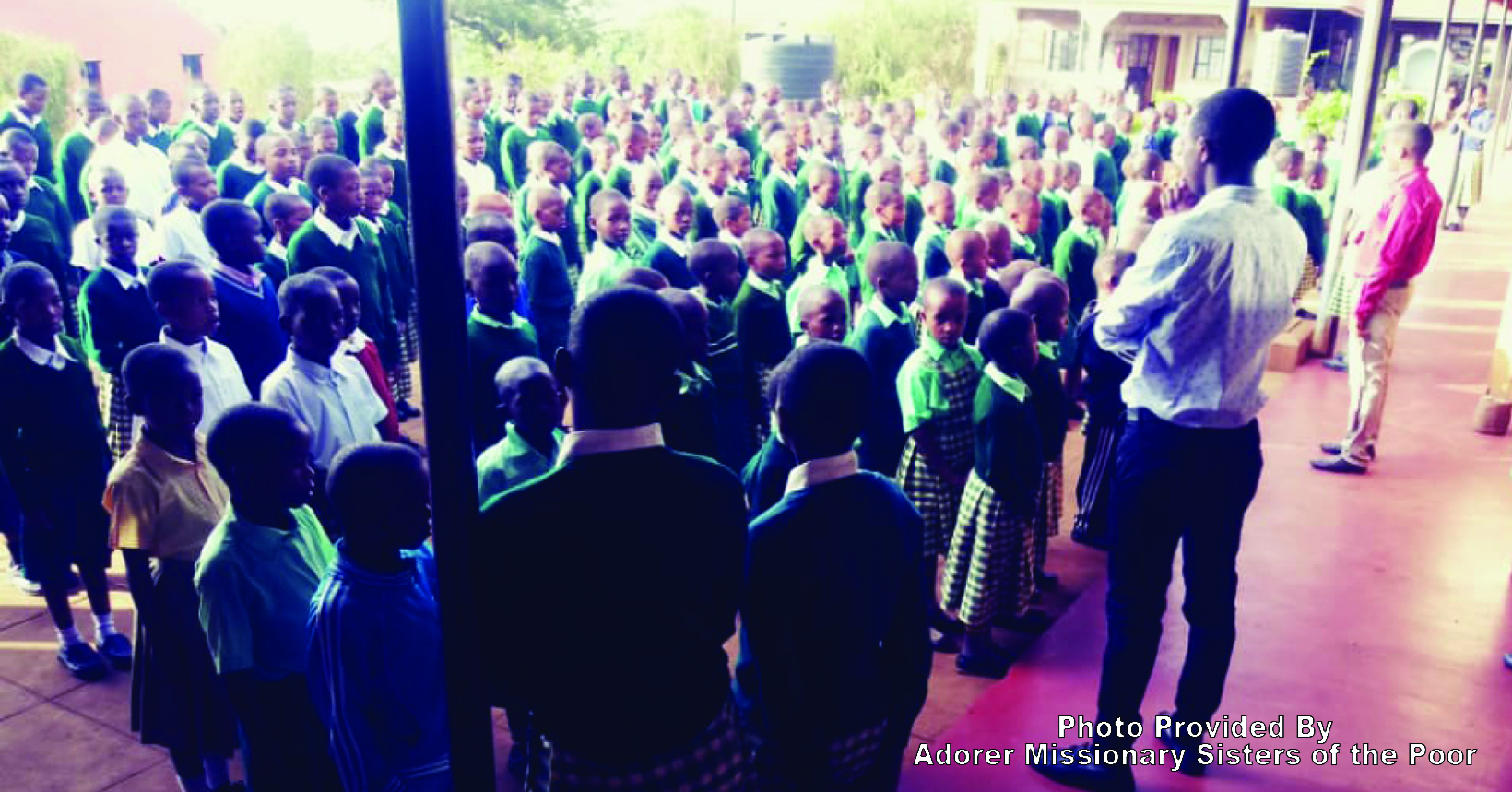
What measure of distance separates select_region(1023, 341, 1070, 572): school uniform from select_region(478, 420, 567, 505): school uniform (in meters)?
1.90

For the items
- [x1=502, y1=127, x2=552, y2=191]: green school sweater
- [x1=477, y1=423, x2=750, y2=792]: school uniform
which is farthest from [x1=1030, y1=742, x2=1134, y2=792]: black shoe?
[x1=502, y1=127, x2=552, y2=191]: green school sweater

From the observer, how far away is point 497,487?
3.41 metres

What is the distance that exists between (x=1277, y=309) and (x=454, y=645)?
252 cm

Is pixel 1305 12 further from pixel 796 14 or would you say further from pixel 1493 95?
pixel 796 14

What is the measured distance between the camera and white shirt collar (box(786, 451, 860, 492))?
239 centimetres

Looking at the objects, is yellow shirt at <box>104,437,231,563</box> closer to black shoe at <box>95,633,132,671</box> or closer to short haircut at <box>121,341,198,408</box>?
short haircut at <box>121,341,198,408</box>

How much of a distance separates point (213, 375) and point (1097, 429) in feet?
12.0

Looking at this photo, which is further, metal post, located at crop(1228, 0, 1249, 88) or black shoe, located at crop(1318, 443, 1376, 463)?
black shoe, located at crop(1318, 443, 1376, 463)

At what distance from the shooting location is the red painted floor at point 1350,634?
3.66 meters

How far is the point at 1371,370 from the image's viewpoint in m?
6.25

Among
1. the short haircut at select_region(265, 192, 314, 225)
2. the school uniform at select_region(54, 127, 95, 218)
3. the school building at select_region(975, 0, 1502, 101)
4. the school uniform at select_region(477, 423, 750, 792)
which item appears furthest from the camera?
the school building at select_region(975, 0, 1502, 101)

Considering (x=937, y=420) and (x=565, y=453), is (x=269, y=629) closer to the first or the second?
(x=565, y=453)

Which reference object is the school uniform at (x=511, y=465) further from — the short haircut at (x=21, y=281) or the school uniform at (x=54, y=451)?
the short haircut at (x=21, y=281)

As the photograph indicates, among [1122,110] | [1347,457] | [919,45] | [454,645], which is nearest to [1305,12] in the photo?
[919,45]
